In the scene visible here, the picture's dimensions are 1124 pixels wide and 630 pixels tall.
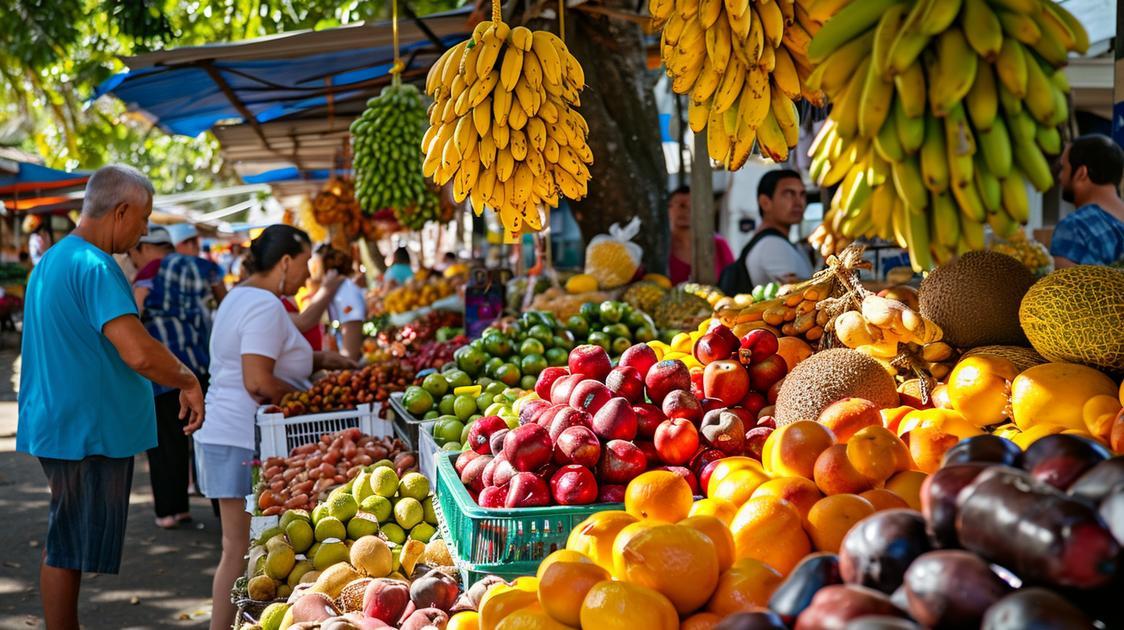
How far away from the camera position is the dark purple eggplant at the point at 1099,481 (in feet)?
3.68

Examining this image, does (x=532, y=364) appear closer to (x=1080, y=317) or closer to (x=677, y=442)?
(x=677, y=442)

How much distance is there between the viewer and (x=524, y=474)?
234 cm

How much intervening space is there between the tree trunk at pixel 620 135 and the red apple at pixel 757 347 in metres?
3.41

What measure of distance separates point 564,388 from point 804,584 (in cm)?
164

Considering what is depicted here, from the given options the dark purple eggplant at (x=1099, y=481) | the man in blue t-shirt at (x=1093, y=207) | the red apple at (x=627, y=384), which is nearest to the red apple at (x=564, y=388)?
the red apple at (x=627, y=384)

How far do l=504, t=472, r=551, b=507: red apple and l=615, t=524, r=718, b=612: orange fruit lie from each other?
2.15ft

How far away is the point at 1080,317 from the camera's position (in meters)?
2.35

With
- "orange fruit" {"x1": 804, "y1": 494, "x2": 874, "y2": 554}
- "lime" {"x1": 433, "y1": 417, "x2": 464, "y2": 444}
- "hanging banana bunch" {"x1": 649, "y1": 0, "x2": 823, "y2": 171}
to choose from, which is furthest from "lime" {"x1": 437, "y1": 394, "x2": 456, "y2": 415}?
"orange fruit" {"x1": 804, "y1": 494, "x2": 874, "y2": 554}

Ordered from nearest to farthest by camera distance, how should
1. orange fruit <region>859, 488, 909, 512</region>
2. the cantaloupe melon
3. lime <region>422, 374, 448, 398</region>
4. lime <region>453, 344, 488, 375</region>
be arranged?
1. orange fruit <region>859, 488, 909, 512</region>
2. the cantaloupe melon
3. lime <region>422, 374, 448, 398</region>
4. lime <region>453, 344, 488, 375</region>

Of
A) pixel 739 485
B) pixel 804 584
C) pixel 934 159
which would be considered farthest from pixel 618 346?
pixel 804 584

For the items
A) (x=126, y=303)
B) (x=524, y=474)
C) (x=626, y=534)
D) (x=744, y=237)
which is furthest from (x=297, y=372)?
(x=744, y=237)

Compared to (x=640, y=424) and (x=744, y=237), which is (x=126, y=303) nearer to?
(x=640, y=424)

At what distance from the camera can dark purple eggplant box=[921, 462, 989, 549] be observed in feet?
3.81

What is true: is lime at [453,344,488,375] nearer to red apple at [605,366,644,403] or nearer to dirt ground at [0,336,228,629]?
red apple at [605,366,644,403]
